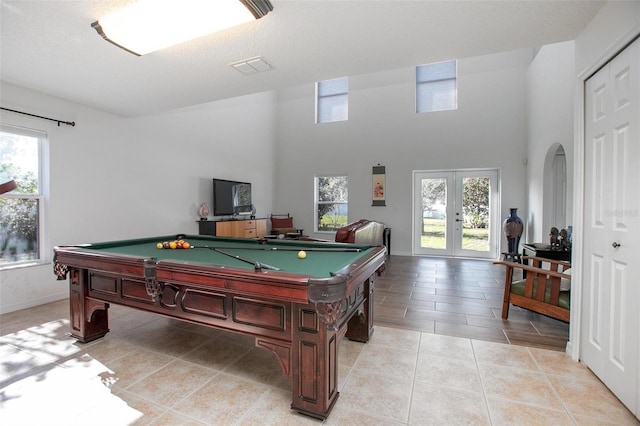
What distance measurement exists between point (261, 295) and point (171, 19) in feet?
6.07

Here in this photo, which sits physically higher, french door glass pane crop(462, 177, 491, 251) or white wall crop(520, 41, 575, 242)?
white wall crop(520, 41, 575, 242)

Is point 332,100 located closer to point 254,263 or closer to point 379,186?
point 379,186

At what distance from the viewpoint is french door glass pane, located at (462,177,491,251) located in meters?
6.59

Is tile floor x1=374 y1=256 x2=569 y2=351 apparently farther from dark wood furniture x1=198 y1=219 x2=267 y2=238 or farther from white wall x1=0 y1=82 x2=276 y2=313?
white wall x1=0 y1=82 x2=276 y2=313

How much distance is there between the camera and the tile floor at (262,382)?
5.37 feet

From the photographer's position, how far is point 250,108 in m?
7.22

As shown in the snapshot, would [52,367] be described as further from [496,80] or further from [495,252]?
[496,80]

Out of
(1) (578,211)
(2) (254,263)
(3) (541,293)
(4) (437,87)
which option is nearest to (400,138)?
(4) (437,87)

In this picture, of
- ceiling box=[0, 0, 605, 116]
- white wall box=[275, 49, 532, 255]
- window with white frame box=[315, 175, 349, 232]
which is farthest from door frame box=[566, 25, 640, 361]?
window with white frame box=[315, 175, 349, 232]

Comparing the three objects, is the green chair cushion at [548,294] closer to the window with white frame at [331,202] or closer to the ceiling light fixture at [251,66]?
the ceiling light fixture at [251,66]

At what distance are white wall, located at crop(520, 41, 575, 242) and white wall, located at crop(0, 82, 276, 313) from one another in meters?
5.56

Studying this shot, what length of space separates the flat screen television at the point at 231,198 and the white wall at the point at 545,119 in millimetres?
5468

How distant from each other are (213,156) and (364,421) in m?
5.57

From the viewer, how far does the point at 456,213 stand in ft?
22.1
